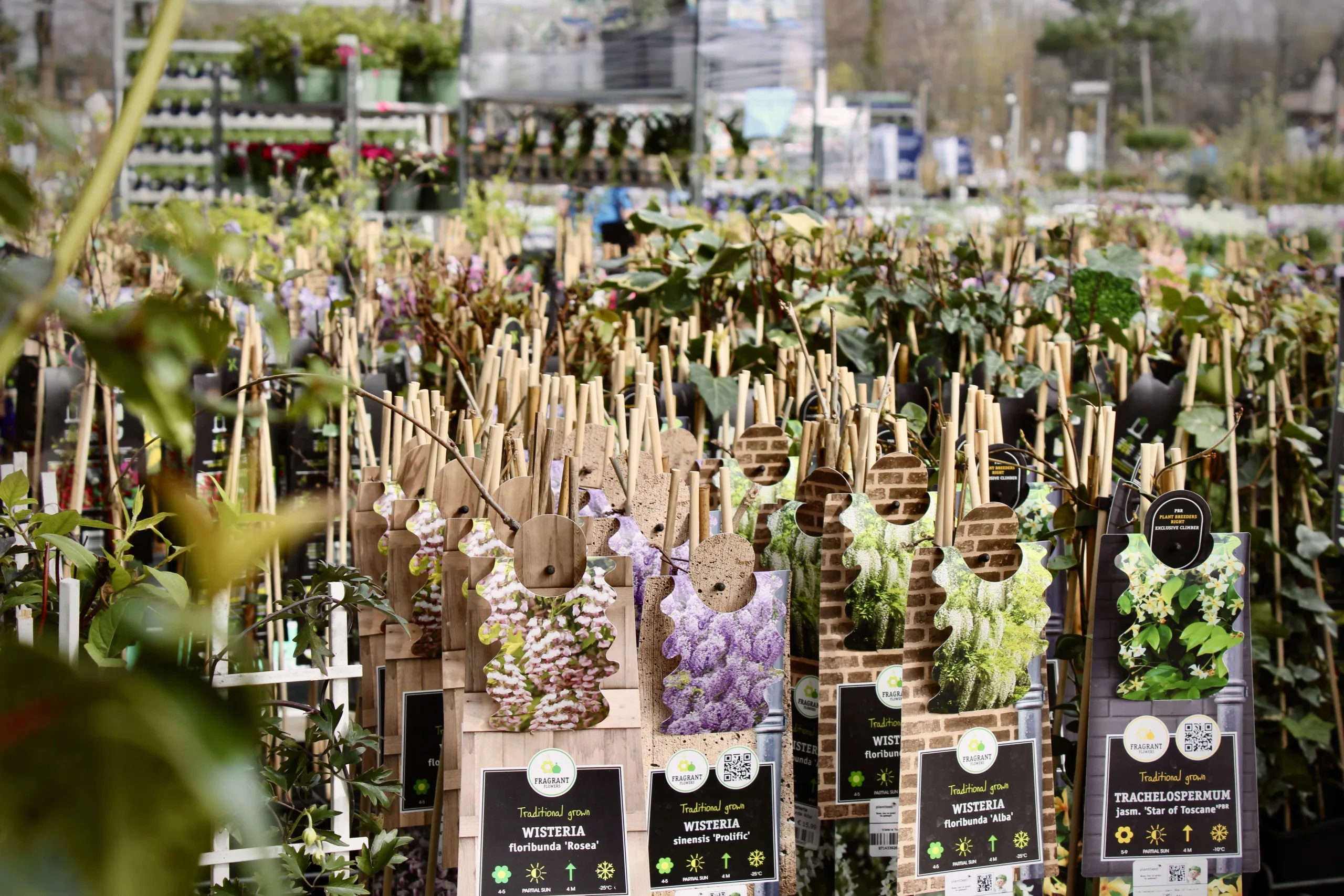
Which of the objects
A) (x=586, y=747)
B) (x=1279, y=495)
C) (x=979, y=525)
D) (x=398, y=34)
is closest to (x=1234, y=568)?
(x=979, y=525)

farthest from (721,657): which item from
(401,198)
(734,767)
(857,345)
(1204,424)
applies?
(401,198)

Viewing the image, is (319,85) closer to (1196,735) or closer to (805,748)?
(805,748)

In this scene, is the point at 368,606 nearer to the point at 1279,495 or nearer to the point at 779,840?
the point at 779,840

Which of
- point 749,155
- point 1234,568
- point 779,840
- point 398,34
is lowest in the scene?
point 779,840

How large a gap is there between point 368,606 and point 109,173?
99 cm

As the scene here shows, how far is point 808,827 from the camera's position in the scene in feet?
4.23

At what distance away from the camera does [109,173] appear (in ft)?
0.81

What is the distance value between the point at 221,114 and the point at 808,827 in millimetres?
7399

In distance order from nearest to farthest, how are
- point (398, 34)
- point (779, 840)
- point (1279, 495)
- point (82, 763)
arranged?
point (82, 763), point (779, 840), point (1279, 495), point (398, 34)

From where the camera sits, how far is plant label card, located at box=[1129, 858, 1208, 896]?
123 centimetres

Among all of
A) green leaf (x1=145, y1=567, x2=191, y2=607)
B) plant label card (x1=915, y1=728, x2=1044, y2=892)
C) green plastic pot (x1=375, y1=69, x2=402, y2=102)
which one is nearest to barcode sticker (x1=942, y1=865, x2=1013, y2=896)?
plant label card (x1=915, y1=728, x2=1044, y2=892)

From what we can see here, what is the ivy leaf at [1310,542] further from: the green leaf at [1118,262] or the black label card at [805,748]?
the black label card at [805,748]

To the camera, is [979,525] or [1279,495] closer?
[979,525]

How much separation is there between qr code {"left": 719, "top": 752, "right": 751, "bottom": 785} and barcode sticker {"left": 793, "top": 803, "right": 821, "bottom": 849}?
180mm
